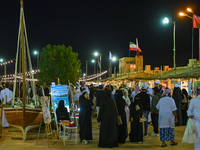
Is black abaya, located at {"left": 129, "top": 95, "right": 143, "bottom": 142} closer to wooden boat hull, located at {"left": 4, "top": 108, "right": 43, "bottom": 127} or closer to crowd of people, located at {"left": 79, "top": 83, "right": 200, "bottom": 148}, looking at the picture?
crowd of people, located at {"left": 79, "top": 83, "right": 200, "bottom": 148}

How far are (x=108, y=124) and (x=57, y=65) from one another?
110 ft

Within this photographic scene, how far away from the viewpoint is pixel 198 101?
615 centimetres

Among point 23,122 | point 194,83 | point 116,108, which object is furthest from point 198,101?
point 194,83

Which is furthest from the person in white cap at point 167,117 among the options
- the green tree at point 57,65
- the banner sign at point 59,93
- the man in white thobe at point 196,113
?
the green tree at point 57,65

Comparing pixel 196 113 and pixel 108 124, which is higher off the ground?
pixel 196 113

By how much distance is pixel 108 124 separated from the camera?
7938 millimetres

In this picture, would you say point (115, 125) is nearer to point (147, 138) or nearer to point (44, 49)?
point (147, 138)

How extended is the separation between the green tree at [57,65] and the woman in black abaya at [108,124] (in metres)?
32.7

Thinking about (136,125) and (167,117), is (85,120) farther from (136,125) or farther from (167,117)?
(167,117)

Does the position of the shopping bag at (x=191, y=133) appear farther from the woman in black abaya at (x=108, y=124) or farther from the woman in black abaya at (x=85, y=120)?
the woman in black abaya at (x=85, y=120)

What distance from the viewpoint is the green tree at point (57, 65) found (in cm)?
4075

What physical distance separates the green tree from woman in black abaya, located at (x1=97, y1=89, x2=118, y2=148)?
107 feet

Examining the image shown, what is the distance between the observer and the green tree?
134 ft

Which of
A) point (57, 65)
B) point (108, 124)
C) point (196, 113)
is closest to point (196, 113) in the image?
point (196, 113)
